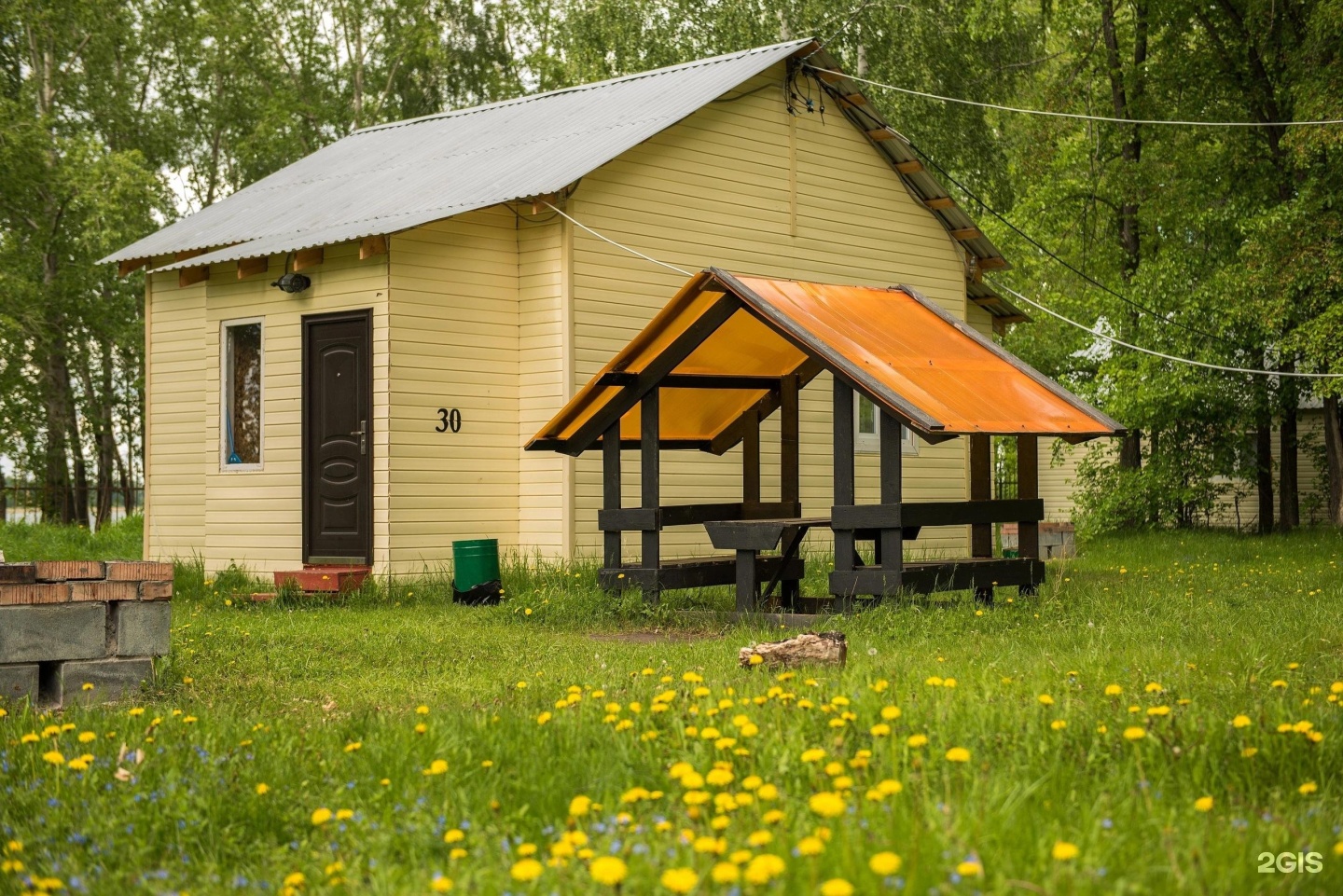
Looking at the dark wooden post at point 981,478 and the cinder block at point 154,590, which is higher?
the dark wooden post at point 981,478

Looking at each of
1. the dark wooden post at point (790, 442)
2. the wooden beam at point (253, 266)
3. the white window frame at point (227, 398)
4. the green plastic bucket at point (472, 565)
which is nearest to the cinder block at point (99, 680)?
the green plastic bucket at point (472, 565)

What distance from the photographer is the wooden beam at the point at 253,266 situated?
1480 centimetres

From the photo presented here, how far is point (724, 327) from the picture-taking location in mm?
11812

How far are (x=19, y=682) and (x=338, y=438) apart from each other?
7498 mm

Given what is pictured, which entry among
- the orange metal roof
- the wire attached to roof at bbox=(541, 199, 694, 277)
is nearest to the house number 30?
the wire attached to roof at bbox=(541, 199, 694, 277)

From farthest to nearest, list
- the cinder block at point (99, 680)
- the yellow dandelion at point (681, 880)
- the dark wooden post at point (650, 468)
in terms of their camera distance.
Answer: the dark wooden post at point (650, 468) → the cinder block at point (99, 680) → the yellow dandelion at point (681, 880)

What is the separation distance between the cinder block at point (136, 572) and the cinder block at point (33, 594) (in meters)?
0.22

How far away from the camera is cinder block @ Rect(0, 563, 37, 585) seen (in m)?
6.94

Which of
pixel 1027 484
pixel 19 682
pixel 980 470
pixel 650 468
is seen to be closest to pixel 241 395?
pixel 650 468

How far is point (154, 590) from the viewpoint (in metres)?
7.31

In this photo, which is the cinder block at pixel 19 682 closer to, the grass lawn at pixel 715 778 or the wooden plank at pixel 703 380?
the grass lawn at pixel 715 778

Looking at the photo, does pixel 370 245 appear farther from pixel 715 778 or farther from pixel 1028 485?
pixel 715 778

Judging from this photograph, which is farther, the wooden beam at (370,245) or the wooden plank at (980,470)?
the wooden beam at (370,245)

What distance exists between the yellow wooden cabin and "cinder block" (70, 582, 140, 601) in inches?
254
